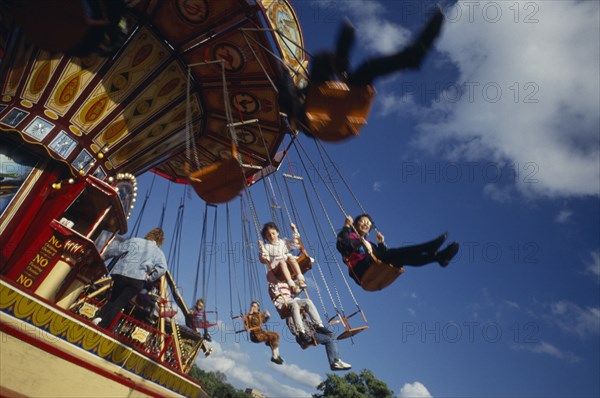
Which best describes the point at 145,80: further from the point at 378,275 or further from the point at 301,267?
the point at 378,275

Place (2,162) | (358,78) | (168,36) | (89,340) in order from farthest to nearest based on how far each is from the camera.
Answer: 1. (168,36)
2. (2,162)
3. (89,340)
4. (358,78)

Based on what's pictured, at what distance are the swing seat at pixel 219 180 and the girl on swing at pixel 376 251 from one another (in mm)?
1996

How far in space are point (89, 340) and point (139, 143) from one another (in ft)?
14.9

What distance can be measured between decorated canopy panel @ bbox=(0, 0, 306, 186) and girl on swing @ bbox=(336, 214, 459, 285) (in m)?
3.16

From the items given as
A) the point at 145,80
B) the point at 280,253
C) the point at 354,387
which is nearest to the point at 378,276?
the point at 280,253

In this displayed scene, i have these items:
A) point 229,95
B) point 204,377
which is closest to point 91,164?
point 229,95

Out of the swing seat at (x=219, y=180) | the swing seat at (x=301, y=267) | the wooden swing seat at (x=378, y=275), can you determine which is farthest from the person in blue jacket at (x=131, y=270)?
the wooden swing seat at (x=378, y=275)

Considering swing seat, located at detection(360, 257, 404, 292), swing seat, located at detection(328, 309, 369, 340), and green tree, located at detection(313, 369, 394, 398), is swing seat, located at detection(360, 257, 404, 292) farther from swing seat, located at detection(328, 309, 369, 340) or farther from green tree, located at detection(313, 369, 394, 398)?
green tree, located at detection(313, 369, 394, 398)

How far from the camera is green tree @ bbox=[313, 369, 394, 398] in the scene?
29.0 m

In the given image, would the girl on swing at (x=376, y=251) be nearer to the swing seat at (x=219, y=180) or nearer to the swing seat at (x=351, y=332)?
the swing seat at (x=351, y=332)

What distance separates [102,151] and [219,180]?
14.0 ft

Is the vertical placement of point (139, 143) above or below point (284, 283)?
above

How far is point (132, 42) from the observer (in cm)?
745

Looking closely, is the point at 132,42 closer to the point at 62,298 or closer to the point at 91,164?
the point at 91,164
